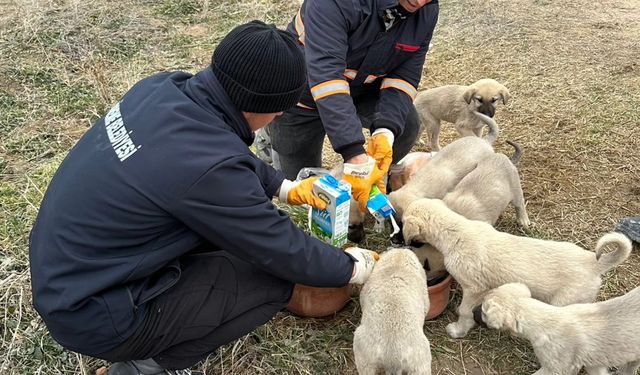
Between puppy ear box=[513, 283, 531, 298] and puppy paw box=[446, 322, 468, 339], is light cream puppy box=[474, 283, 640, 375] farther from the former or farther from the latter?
puppy paw box=[446, 322, 468, 339]

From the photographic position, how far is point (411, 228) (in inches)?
149

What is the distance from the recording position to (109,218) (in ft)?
8.04

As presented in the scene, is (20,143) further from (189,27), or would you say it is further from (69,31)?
(189,27)

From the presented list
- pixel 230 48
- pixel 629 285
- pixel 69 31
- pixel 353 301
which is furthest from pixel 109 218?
pixel 69 31

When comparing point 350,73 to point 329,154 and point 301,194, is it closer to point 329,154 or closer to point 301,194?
point 301,194

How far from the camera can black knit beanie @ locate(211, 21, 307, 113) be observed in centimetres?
254

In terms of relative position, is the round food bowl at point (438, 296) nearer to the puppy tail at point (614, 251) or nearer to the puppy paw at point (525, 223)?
the puppy tail at point (614, 251)

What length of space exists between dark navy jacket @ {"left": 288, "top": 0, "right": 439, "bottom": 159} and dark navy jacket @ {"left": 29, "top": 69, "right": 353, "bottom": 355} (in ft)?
4.28

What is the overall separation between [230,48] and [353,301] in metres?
2.12

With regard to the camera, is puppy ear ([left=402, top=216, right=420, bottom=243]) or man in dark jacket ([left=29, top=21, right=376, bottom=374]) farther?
puppy ear ([left=402, top=216, right=420, bottom=243])

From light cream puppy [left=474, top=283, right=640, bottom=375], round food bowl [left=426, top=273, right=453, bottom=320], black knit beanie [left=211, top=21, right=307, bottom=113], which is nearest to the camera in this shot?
black knit beanie [left=211, top=21, right=307, bottom=113]

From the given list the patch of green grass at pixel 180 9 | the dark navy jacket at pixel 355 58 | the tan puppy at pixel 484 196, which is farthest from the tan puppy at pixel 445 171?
the patch of green grass at pixel 180 9

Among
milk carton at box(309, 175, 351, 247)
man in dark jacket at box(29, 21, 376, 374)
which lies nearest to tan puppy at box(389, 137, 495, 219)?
milk carton at box(309, 175, 351, 247)

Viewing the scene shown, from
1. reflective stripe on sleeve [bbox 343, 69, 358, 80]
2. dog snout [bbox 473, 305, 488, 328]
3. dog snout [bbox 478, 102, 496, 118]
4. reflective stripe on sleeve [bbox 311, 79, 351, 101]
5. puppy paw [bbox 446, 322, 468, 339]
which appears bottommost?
puppy paw [bbox 446, 322, 468, 339]
